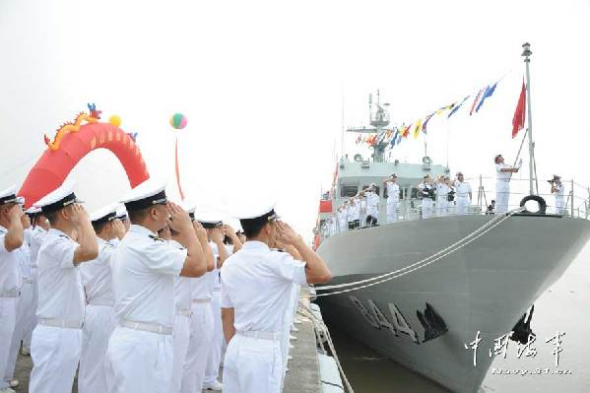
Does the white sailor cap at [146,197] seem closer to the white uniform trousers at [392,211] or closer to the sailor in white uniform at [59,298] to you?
the sailor in white uniform at [59,298]

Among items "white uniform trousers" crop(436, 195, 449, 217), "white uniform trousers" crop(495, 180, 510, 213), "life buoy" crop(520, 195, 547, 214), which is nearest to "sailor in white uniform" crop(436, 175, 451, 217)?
"white uniform trousers" crop(436, 195, 449, 217)

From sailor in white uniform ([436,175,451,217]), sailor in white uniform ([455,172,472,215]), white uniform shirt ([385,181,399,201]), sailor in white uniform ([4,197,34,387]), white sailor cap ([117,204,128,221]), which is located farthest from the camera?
white uniform shirt ([385,181,399,201])

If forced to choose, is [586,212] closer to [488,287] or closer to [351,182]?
[488,287]

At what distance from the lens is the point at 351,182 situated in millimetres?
14336

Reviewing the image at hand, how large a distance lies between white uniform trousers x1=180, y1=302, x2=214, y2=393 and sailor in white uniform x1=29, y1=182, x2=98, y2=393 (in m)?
1.42

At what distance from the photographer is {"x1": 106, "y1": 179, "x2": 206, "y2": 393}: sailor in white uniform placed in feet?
8.32

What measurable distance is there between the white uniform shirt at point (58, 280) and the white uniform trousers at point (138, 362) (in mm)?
779

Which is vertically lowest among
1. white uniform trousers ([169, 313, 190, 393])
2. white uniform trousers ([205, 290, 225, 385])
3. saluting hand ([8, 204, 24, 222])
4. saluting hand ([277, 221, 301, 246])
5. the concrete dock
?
the concrete dock

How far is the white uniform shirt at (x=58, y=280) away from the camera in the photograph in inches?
124

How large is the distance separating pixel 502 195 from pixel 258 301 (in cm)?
651

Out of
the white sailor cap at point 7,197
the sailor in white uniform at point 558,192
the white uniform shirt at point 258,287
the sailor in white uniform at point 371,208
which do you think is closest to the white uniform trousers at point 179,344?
the white uniform shirt at point 258,287

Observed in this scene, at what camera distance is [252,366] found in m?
2.68

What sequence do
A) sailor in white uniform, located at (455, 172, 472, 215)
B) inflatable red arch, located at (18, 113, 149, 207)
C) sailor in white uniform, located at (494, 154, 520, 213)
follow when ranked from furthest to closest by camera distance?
inflatable red arch, located at (18, 113, 149, 207), sailor in white uniform, located at (455, 172, 472, 215), sailor in white uniform, located at (494, 154, 520, 213)

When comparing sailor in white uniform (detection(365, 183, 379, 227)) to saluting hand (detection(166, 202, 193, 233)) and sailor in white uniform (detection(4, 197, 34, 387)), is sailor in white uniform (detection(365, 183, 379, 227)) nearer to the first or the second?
sailor in white uniform (detection(4, 197, 34, 387))
